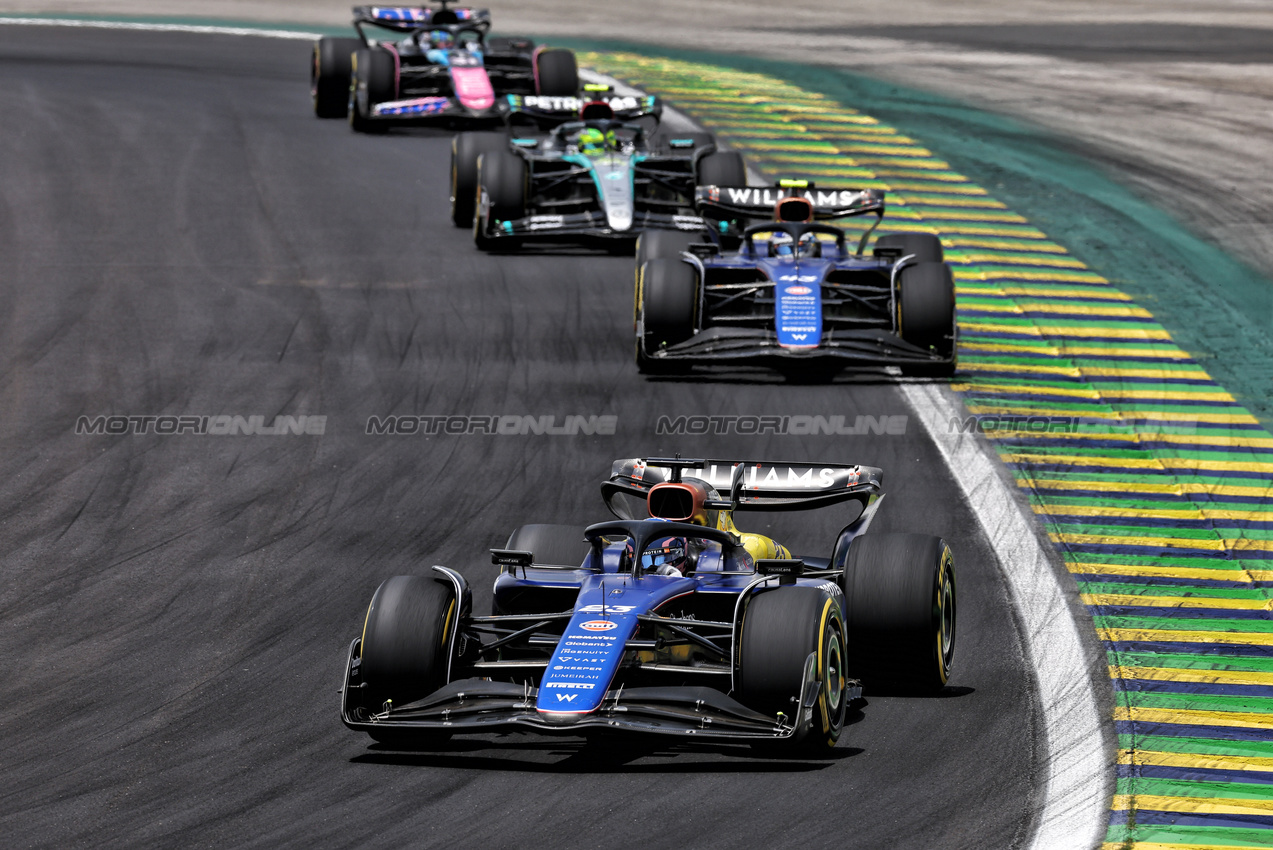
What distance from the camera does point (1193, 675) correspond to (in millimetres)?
11492

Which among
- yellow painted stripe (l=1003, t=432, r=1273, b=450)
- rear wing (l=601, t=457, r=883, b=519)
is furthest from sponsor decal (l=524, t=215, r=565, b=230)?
rear wing (l=601, t=457, r=883, b=519)

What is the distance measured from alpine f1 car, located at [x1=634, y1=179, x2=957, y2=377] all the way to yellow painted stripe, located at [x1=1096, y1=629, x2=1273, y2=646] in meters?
5.62

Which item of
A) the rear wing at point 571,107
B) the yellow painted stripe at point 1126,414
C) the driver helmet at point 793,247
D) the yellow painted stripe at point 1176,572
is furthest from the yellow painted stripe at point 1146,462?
the rear wing at point 571,107

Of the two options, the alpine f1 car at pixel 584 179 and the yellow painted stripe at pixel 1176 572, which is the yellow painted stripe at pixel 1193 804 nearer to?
the yellow painted stripe at pixel 1176 572

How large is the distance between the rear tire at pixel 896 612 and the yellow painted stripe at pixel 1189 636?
185 cm

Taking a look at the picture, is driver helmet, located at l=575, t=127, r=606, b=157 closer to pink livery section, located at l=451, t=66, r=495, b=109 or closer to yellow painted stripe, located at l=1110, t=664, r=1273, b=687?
pink livery section, located at l=451, t=66, r=495, b=109

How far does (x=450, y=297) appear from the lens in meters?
20.5

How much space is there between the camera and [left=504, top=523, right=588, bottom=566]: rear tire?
11.5m

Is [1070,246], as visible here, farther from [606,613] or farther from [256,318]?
[606,613]

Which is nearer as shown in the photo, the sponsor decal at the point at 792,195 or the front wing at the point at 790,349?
the front wing at the point at 790,349

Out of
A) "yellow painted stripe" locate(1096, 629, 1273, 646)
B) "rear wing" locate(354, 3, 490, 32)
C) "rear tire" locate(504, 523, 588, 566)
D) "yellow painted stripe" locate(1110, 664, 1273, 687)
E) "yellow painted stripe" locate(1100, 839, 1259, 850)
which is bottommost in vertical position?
"yellow painted stripe" locate(1096, 629, 1273, 646)

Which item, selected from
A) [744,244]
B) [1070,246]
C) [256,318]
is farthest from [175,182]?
[1070,246]

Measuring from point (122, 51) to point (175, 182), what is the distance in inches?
444

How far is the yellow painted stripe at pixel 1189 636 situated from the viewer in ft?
39.5
